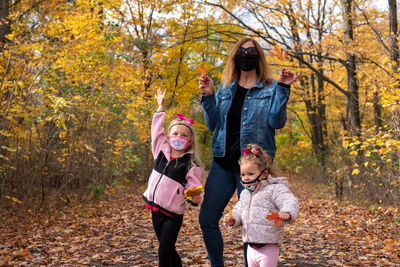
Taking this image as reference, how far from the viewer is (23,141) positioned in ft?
22.6

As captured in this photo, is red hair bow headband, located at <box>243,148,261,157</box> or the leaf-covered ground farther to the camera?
the leaf-covered ground

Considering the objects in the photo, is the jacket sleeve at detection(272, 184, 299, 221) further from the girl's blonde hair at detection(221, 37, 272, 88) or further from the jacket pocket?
the girl's blonde hair at detection(221, 37, 272, 88)

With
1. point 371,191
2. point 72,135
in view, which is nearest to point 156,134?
point 72,135

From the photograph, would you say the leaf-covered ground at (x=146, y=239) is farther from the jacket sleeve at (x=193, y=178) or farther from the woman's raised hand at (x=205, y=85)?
the woman's raised hand at (x=205, y=85)

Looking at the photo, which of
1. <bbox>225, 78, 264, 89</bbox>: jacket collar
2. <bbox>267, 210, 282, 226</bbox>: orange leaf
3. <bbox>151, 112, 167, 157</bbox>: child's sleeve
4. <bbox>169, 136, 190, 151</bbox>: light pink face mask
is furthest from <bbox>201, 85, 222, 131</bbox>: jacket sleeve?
<bbox>267, 210, 282, 226</bbox>: orange leaf

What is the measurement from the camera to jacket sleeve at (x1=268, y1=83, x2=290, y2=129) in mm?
3094

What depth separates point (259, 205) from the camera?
9.78 ft

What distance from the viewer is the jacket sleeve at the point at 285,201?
8.91ft

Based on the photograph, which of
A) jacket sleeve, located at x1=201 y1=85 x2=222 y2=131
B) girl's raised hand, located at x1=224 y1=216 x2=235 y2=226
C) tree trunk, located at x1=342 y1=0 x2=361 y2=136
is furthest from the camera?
tree trunk, located at x1=342 y1=0 x2=361 y2=136

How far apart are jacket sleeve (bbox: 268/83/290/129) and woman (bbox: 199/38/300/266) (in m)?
0.06

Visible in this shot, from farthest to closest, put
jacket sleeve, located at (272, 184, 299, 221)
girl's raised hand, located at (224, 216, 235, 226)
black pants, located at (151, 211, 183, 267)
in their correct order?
1. black pants, located at (151, 211, 183, 267)
2. girl's raised hand, located at (224, 216, 235, 226)
3. jacket sleeve, located at (272, 184, 299, 221)

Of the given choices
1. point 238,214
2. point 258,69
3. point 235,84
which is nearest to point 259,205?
point 238,214

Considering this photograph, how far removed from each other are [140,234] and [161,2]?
11811 millimetres

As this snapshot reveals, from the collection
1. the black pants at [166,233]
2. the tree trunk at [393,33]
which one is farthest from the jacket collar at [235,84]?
the tree trunk at [393,33]
